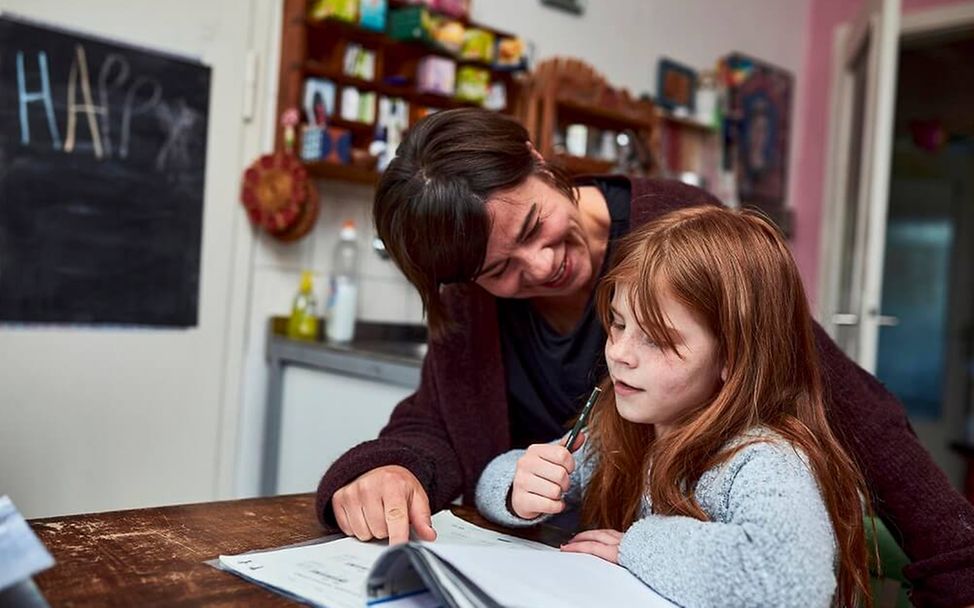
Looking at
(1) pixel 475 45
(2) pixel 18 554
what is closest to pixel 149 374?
(1) pixel 475 45

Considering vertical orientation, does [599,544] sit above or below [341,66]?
below

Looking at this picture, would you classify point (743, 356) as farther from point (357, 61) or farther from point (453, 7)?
point (453, 7)

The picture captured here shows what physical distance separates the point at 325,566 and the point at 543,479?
9.4 inches

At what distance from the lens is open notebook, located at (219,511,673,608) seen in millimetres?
744

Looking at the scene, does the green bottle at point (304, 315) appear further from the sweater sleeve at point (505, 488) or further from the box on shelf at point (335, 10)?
the sweater sleeve at point (505, 488)

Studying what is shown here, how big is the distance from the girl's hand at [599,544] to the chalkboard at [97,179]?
1510mm

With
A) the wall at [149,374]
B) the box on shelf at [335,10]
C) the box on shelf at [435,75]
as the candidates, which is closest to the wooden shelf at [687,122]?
the box on shelf at [435,75]

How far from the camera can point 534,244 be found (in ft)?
3.96

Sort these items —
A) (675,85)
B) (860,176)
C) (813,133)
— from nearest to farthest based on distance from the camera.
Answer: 1. (860,176)
2. (675,85)
3. (813,133)

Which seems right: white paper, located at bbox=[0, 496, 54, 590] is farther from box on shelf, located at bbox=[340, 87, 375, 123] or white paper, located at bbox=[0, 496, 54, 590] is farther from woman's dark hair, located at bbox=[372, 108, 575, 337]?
box on shelf, located at bbox=[340, 87, 375, 123]

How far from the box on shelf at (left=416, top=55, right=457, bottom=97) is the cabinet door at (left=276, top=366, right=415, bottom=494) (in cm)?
82

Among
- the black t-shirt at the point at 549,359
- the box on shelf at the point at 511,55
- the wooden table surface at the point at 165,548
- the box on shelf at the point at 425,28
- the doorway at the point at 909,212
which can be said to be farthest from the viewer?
the doorway at the point at 909,212

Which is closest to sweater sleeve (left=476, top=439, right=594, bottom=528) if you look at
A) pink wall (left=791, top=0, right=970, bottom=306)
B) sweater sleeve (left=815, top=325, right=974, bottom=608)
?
sweater sleeve (left=815, top=325, right=974, bottom=608)

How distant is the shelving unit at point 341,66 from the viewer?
2.36m
